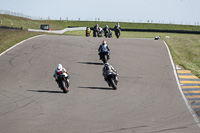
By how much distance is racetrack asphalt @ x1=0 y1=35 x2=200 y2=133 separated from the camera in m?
11.6

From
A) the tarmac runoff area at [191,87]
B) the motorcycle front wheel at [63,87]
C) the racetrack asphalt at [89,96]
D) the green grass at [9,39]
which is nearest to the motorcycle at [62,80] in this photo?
the motorcycle front wheel at [63,87]

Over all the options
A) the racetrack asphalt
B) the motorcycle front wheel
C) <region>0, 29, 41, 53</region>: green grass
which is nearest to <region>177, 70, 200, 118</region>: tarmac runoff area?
the racetrack asphalt

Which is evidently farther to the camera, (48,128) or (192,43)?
(192,43)

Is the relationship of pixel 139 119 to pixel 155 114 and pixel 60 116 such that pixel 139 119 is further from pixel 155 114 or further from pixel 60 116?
pixel 60 116

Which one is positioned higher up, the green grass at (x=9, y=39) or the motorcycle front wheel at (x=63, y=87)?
the green grass at (x=9, y=39)

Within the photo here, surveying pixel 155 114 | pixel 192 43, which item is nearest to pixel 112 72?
pixel 155 114

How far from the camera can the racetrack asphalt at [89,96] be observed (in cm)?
1160

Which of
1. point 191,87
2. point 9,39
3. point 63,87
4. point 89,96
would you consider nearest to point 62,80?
point 63,87

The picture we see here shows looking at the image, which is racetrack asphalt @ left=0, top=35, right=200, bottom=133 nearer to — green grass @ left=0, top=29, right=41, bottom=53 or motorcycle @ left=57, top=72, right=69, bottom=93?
motorcycle @ left=57, top=72, right=69, bottom=93

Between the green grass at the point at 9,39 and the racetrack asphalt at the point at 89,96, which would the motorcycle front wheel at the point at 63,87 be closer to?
the racetrack asphalt at the point at 89,96

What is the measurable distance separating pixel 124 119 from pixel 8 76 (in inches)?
411

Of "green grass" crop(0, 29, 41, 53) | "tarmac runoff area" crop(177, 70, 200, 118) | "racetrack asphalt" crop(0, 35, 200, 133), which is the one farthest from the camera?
"green grass" crop(0, 29, 41, 53)

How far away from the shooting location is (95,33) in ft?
143

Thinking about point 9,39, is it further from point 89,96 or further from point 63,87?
point 89,96
